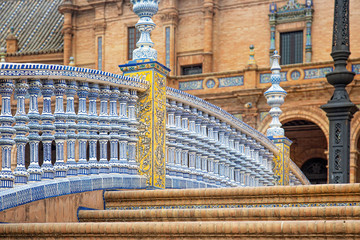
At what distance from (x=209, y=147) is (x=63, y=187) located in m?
3.12

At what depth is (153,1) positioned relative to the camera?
26.0ft

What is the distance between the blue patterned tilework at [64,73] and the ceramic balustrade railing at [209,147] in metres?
0.84

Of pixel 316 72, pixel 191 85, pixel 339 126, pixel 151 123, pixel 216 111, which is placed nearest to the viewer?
pixel 151 123

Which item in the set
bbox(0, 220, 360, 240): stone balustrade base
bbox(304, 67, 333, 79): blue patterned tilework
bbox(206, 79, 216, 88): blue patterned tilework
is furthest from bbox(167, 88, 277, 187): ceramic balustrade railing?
bbox(206, 79, 216, 88): blue patterned tilework

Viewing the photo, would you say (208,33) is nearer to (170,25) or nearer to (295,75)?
(170,25)

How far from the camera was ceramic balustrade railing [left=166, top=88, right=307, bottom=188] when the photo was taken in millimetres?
8094

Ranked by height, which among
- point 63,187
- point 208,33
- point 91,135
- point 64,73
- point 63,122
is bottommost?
point 63,187

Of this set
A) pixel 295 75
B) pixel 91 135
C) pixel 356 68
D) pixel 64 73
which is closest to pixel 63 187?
pixel 91 135

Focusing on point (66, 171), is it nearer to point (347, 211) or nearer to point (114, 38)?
point (347, 211)

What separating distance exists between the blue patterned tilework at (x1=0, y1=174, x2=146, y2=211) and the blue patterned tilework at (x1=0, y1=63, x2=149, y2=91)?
0.89 m

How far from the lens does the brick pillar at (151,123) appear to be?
734cm

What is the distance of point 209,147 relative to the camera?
8.89m

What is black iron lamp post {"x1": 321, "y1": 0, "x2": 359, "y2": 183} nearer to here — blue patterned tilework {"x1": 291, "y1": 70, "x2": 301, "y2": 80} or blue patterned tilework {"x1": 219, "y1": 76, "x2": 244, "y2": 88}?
blue patterned tilework {"x1": 291, "y1": 70, "x2": 301, "y2": 80}

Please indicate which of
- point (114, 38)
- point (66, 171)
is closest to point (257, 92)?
point (114, 38)
